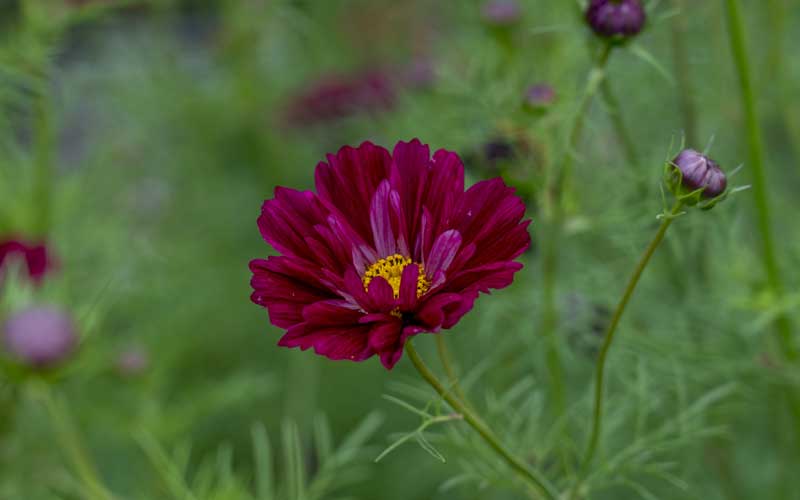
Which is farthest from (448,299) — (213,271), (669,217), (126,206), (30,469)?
(126,206)

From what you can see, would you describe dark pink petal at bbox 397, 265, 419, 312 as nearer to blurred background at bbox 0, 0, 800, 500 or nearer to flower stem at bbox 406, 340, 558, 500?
flower stem at bbox 406, 340, 558, 500

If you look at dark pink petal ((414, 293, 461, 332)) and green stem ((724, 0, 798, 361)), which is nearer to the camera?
dark pink petal ((414, 293, 461, 332))

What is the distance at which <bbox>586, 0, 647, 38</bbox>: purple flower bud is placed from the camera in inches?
A: 26.8

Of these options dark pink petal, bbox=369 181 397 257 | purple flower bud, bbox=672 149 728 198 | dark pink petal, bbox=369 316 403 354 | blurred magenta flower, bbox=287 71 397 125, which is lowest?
dark pink petal, bbox=369 316 403 354

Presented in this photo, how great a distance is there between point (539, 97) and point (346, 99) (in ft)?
2.53

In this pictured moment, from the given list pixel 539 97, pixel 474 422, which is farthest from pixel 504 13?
pixel 474 422

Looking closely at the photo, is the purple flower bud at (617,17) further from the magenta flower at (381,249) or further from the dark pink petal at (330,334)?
the dark pink petal at (330,334)

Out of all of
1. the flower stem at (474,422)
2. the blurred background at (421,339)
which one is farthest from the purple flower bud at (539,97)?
the flower stem at (474,422)

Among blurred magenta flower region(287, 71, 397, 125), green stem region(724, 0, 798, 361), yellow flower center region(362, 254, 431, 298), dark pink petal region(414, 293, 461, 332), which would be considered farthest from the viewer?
blurred magenta flower region(287, 71, 397, 125)

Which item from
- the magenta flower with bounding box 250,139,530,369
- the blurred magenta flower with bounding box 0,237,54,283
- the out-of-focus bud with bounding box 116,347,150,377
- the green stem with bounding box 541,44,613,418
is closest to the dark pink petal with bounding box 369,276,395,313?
the magenta flower with bounding box 250,139,530,369

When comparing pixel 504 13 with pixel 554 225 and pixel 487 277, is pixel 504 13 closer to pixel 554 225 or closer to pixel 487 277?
pixel 554 225

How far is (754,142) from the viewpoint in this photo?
729mm

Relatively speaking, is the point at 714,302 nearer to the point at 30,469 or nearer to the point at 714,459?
the point at 714,459

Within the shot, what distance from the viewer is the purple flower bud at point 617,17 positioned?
0.68 meters
